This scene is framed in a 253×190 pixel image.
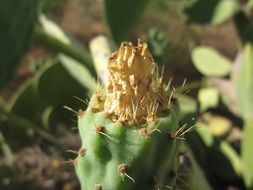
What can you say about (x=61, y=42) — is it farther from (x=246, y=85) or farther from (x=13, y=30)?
(x=246, y=85)

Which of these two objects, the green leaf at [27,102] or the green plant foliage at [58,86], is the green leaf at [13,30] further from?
the green leaf at [27,102]

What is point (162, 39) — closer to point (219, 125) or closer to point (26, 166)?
point (219, 125)

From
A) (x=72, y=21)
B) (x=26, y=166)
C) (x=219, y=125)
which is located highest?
(x=72, y=21)

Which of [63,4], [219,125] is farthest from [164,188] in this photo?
[63,4]

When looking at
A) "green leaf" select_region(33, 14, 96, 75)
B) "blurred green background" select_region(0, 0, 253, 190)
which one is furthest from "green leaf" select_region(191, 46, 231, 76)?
"green leaf" select_region(33, 14, 96, 75)

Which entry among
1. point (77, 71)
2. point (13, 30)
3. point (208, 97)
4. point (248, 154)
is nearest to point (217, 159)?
point (248, 154)

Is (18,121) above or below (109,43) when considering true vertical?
below
